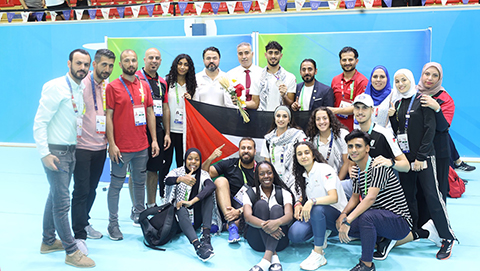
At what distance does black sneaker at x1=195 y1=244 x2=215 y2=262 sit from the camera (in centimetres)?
350

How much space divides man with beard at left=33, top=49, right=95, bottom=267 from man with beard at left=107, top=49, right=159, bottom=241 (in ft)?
1.49

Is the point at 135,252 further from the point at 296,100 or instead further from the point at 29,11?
the point at 29,11

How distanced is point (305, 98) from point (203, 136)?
121cm

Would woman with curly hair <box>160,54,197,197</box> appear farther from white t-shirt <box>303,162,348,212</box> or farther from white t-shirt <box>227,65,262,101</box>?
white t-shirt <box>303,162,348,212</box>

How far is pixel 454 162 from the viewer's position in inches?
241

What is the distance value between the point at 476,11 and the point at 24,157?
28.1ft

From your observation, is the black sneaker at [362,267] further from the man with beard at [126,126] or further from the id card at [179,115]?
the id card at [179,115]

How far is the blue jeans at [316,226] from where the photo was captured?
3.43 metres

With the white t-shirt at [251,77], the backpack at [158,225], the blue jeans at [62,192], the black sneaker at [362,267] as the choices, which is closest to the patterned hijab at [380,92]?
the white t-shirt at [251,77]

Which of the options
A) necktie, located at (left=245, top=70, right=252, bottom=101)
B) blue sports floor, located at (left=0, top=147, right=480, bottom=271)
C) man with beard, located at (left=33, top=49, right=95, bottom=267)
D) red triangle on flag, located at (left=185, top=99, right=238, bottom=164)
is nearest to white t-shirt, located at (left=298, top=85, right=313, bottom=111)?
necktie, located at (left=245, top=70, right=252, bottom=101)

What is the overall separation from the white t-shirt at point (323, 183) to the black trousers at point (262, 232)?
334 mm

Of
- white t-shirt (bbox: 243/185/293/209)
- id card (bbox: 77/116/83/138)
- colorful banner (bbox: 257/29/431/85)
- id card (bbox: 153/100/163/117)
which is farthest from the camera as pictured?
colorful banner (bbox: 257/29/431/85)

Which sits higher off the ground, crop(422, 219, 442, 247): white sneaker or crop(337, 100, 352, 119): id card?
crop(337, 100, 352, 119): id card

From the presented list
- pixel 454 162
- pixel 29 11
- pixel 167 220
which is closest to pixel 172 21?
pixel 29 11
